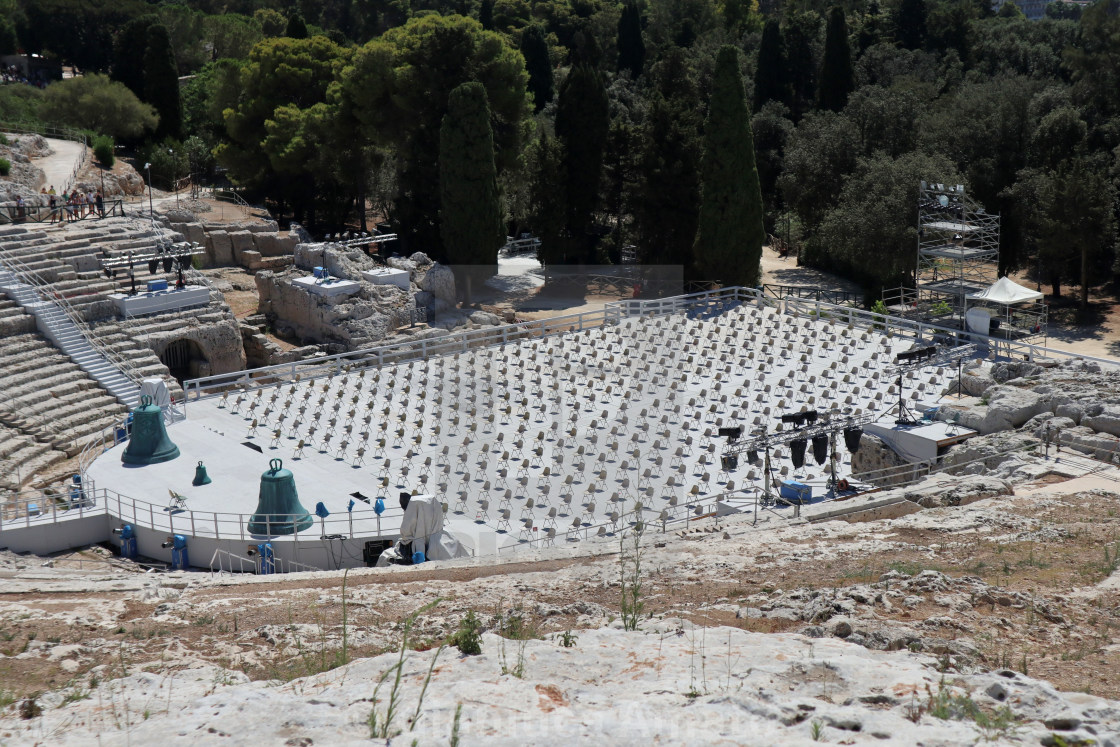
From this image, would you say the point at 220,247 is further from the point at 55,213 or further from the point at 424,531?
the point at 424,531

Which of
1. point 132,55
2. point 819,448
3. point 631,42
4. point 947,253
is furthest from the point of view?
point 631,42

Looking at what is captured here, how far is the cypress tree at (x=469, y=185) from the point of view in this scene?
41188 millimetres

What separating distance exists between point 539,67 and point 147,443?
54.1 metres

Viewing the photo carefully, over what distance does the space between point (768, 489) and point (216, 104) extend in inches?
1904

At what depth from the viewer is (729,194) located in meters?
38.1

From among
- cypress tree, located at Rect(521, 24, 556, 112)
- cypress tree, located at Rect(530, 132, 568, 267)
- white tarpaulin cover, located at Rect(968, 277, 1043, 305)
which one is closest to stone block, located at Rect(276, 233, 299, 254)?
cypress tree, located at Rect(530, 132, 568, 267)

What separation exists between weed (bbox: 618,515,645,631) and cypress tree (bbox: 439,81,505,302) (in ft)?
79.1

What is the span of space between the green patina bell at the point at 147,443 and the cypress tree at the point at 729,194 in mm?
21946

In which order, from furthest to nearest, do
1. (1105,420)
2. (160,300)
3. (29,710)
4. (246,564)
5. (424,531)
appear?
(160,300), (1105,420), (246,564), (424,531), (29,710)

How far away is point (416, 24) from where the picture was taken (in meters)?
46.5

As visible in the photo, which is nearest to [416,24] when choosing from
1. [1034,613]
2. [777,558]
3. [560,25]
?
[777,558]

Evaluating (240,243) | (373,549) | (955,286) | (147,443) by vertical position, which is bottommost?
(373,549)

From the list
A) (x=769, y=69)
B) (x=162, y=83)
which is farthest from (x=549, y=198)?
(x=162, y=83)

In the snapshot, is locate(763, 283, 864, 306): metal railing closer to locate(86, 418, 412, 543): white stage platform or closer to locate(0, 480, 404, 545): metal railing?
locate(86, 418, 412, 543): white stage platform
